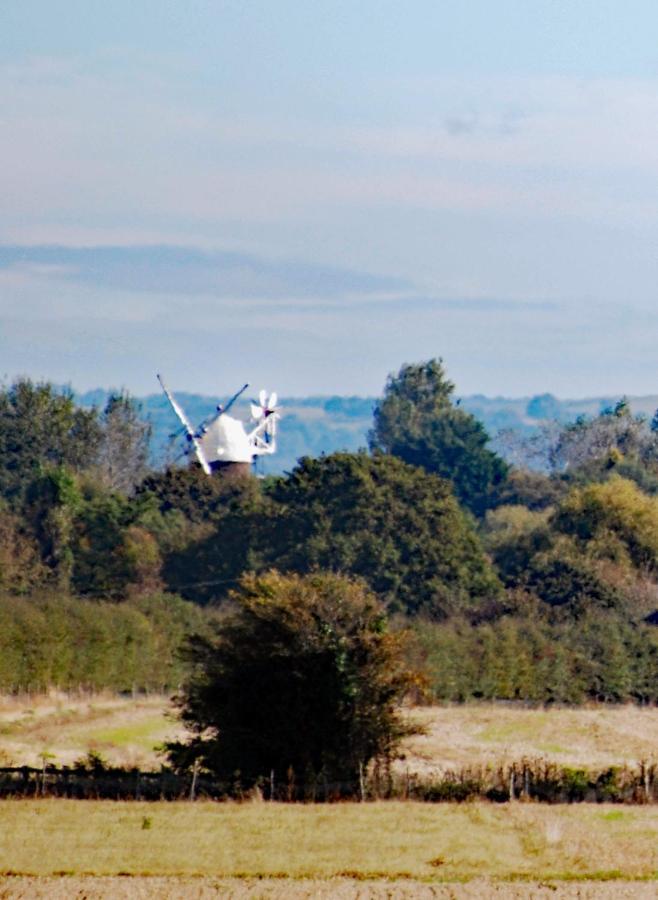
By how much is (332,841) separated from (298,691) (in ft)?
28.9

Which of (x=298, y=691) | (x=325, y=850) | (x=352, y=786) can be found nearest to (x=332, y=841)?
(x=325, y=850)

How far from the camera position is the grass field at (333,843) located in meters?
30.9

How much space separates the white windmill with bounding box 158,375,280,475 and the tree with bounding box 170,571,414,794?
234 feet

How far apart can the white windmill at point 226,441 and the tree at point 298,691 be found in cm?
7119

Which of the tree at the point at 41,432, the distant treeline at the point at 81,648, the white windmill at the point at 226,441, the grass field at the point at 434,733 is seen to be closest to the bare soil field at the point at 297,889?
the grass field at the point at 434,733

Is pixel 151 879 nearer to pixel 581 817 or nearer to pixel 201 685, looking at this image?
pixel 581 817

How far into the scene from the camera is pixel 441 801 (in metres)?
38.4

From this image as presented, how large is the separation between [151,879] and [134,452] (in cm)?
12011

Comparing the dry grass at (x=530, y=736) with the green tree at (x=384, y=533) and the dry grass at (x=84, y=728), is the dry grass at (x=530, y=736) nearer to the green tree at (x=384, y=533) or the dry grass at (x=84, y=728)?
the dry grass at (x=84, y=728)

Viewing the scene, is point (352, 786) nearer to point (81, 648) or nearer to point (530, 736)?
point (530, 736)

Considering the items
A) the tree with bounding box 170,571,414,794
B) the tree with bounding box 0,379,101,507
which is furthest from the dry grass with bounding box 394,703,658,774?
the tree with bounding box 0,379,101,507

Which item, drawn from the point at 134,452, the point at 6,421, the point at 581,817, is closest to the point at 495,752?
A: the point at 581,817

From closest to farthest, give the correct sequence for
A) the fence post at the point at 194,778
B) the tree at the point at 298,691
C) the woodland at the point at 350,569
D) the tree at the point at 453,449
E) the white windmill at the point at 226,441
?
the fence post at the point at 194,778 < the tree at the point at 298,691 < the woodland at the point at 350,569 < the white windmill at the point at 226,441 < the tree at the point at 453,449

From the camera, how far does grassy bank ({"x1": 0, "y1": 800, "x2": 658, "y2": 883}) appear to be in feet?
102
